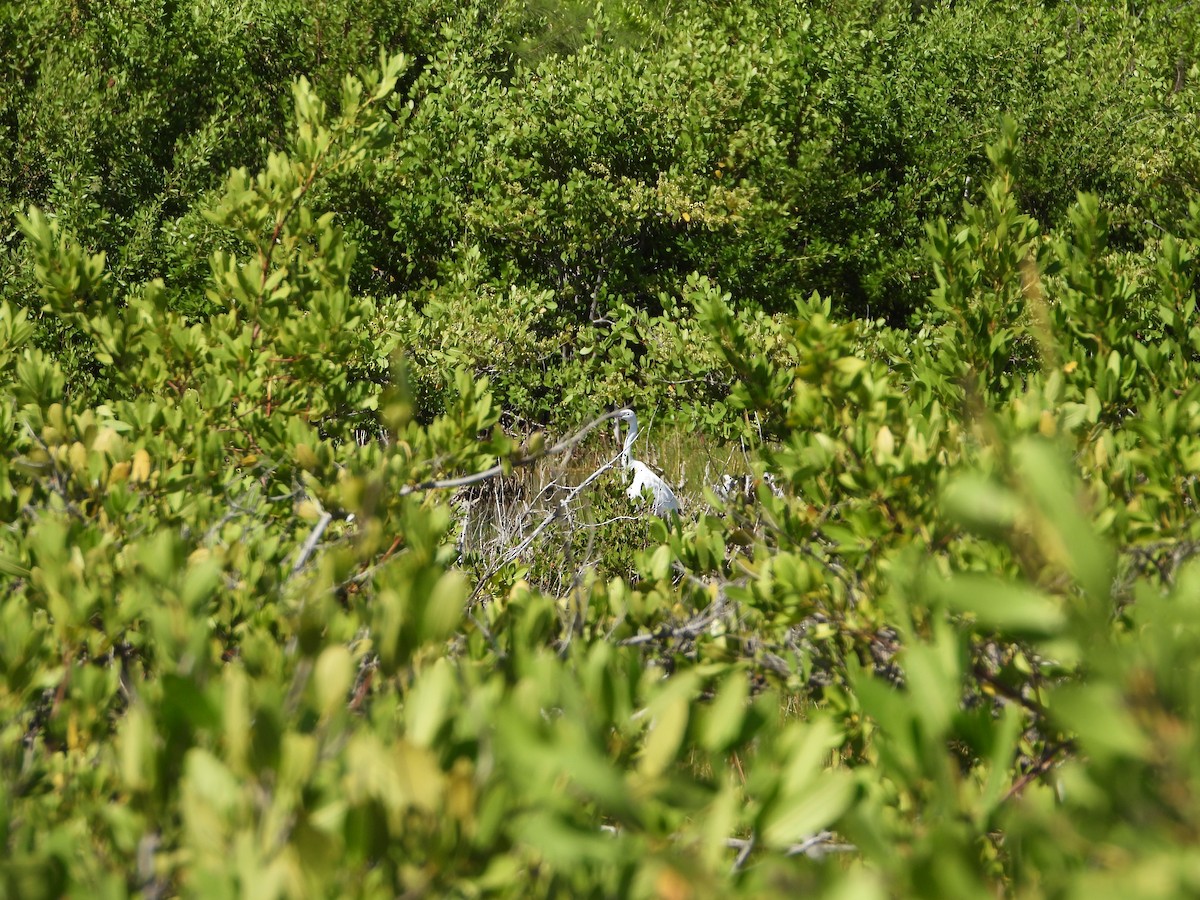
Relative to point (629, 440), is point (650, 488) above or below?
below

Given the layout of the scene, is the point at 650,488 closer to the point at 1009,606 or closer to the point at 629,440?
the point at 629,440

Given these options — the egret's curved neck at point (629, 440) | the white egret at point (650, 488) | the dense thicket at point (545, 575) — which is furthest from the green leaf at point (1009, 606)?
the white egret at point (650, 488)

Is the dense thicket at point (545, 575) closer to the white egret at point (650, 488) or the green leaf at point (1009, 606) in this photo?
the green leaf at point (1009, 606)

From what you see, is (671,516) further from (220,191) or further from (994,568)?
(220,191)

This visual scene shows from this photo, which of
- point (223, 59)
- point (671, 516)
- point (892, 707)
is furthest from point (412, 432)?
point (223, 59)

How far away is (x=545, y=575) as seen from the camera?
4.37m

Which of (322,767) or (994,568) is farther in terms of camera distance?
(994,568)

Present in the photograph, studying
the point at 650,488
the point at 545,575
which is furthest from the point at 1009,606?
the point at 650,488

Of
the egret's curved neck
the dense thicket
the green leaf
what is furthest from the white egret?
the green leaf

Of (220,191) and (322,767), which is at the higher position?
(322,767)

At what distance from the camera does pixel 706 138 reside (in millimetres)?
7711

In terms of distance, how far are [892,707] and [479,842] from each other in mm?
409

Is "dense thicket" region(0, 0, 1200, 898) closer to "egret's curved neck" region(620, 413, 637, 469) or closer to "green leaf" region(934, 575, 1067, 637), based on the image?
"green leaf" region(934, 575, 1067, 637)

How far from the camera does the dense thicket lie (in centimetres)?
87
